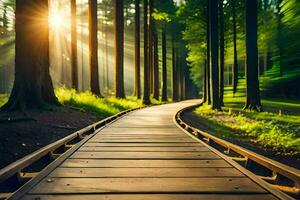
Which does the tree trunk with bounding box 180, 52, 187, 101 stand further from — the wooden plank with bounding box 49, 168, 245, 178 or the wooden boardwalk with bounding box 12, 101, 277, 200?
the wooden plank with bounding box 49, 168, 245, 178

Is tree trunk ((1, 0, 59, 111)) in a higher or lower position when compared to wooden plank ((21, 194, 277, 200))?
higher

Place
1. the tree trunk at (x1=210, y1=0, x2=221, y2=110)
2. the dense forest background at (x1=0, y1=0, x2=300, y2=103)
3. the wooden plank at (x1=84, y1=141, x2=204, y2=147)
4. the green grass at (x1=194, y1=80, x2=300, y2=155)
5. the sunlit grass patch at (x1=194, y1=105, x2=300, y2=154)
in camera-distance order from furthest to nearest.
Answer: the tree trunk at (x1=210, y1=0, x2=221, y2=110), the sunlit grass patch at (x1=194, y1=105, x2=300, y2=154), the green grass at (x1=194, y1=80, x2=300, y2=155), the wooden plank at (x1=84, y1=141, x2=204, y2=147), the dense forest background at (x1=0, y1=0, x2=300, y2=103)

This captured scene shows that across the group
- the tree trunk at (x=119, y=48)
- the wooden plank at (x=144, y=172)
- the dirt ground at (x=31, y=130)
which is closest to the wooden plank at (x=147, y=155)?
the wooden plank at (x=144, y=172)

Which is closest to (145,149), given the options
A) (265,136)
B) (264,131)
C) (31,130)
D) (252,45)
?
(31,130)

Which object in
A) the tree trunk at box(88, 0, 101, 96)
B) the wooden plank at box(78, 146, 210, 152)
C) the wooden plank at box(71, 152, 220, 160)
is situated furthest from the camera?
the tree trunk at box(88, 0, 101, 96)

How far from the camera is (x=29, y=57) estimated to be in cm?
1330

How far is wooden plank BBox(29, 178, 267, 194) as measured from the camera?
173 inches

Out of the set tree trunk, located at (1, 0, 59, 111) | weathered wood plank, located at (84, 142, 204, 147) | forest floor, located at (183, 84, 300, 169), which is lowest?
forest floor, located at (183, 84, 300, 169)

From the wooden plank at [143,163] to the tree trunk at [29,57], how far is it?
714 centimetres

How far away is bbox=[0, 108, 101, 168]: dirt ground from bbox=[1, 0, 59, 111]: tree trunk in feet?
2.07

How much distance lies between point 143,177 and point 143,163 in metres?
1.04

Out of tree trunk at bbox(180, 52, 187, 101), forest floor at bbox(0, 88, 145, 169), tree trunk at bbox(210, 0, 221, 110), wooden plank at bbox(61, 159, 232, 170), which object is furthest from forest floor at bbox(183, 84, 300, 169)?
tree trunk at bbox(180, 52, 187, 101)

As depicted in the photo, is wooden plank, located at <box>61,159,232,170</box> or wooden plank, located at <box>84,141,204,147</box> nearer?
wooden plank, located at <box>61,159,232,170</box>

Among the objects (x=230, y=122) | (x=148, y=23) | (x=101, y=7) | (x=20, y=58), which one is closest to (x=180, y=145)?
(x=20, y=58)
